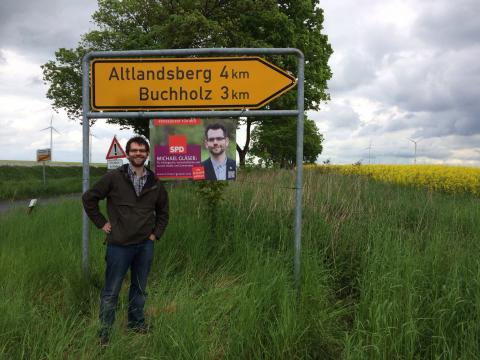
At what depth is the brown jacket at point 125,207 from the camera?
3.40 m

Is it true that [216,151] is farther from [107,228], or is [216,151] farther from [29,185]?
[29,185]

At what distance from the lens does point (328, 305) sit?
374cm

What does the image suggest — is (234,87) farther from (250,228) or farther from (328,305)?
(328,305)

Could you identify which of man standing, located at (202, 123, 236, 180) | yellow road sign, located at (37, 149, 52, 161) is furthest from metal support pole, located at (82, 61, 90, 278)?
yellow road sign, located at (37, 149, 52, 161)

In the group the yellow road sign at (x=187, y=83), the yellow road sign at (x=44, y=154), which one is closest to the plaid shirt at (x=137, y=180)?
the yellow road sign at (x=187, y=83)

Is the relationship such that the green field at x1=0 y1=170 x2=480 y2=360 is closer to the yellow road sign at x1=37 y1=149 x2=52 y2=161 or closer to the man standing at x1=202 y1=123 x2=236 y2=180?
the man standing at x1=202 y1=123 x2=236 y2=180

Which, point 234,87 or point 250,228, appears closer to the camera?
point 234,87

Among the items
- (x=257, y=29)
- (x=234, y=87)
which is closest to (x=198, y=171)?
(x=234, y=87)

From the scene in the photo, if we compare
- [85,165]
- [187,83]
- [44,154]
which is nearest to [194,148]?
[187,83]

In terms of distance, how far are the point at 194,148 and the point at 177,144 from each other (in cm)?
22

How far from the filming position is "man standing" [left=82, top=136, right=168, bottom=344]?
3.41 metres

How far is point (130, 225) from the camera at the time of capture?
3395 mm

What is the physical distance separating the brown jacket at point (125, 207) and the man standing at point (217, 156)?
1.05 meters

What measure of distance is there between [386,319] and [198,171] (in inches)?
102
